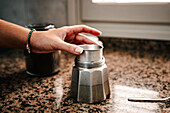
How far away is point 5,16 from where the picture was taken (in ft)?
3.64

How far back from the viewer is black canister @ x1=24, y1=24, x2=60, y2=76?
0.69 metres

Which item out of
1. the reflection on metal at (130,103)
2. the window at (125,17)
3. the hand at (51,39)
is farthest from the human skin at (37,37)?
the window at (125,17)

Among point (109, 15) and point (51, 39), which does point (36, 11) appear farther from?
point (51, 39)

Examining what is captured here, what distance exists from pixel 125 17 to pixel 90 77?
657 millimetres

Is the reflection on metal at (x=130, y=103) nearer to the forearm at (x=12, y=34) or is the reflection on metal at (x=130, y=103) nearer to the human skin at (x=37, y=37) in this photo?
the human skin at (x=37, y=37)

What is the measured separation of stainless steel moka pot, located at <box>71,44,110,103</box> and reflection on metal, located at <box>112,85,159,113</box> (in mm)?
57

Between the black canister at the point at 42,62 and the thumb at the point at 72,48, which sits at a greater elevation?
the thumb at the point at 72,48

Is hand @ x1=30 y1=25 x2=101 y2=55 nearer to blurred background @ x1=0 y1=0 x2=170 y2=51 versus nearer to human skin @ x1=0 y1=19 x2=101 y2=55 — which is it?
human skin @ x1=0 y1=19 x2=101 y2=55

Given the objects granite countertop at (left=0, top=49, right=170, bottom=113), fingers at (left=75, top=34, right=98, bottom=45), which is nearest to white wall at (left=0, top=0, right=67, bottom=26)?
granite countertop at (left=0, top=49, right=170, bottom=113)

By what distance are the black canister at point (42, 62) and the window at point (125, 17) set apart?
0.47 m

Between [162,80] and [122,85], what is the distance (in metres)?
0.17

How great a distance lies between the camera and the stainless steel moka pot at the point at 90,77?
511 mm

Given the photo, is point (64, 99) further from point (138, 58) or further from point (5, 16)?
point (5, 16)

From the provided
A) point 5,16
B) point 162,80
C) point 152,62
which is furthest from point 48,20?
point 162,80
